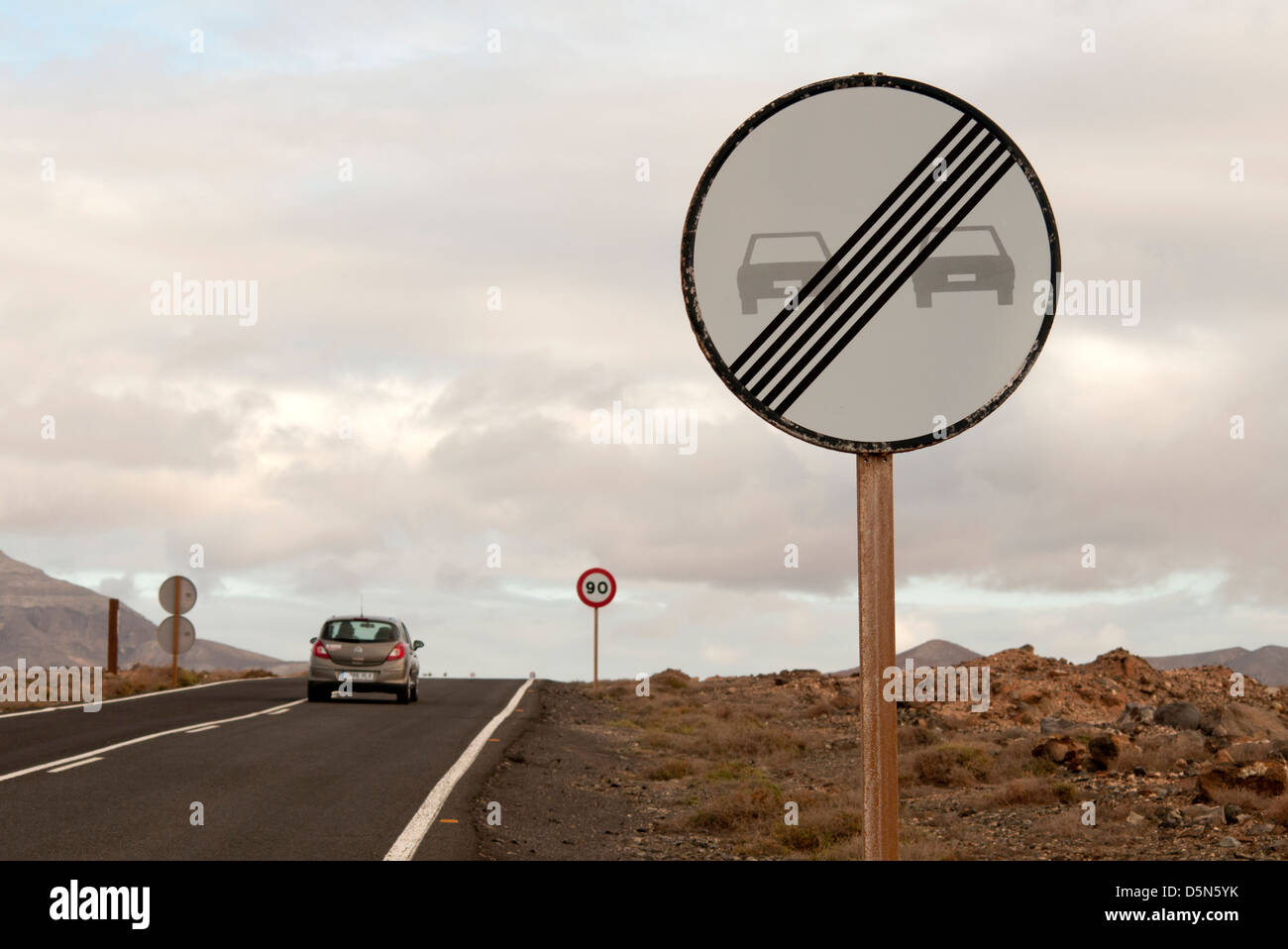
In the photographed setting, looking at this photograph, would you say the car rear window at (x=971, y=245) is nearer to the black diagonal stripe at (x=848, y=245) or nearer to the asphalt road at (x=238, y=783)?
the black diagonal stripe at (x=848, y=245)

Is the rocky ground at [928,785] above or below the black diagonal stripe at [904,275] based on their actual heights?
below

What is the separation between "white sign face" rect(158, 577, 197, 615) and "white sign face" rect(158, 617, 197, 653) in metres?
0.27

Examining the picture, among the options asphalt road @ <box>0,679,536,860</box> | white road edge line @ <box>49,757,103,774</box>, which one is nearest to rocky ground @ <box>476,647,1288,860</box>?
asphalt road @ <box>0,679,536,860</box>

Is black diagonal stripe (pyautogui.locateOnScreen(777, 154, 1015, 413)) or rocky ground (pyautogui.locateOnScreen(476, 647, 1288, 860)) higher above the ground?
black diagonal stripe (pyautogui.locateOnScreen(777, 154, 1015, 413))

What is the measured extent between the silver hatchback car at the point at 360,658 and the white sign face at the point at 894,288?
81.2ft

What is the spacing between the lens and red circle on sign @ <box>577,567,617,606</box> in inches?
1264

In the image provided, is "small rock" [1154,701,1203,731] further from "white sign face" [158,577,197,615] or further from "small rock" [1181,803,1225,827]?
"white sign face" [158,577,197,615]

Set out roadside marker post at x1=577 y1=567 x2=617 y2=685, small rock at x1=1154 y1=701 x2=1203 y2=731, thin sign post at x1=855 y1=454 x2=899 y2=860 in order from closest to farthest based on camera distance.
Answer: thin sign post at x1=855 y1=454 x2=899 y2=860 < small rock at x1=1154 y1=701 x2=1203 y2=731 < roadside marker post at x1=577 y1=567 x2=617 y2=685

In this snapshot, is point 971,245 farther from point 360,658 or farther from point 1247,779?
point 360,658

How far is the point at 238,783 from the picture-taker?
41.9 ft

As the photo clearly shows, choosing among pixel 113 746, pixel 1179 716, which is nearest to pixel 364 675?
pixel 113 746

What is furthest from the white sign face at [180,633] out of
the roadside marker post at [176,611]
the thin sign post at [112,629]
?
the thin sign post at [112,629]

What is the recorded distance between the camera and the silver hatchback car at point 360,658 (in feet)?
86.5
